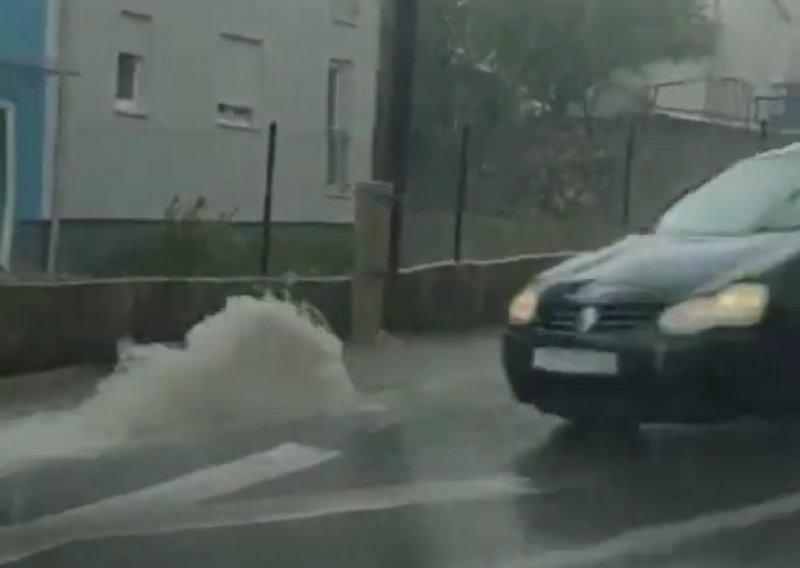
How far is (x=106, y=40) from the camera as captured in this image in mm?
23484

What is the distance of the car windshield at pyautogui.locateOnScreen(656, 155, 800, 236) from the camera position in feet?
34.9

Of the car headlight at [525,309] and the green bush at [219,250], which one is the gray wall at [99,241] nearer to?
the green bush at [219,250]

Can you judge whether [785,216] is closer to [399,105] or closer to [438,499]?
[438,499]

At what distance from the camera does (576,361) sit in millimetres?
9672

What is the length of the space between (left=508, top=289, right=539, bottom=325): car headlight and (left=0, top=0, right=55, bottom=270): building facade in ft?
39.1

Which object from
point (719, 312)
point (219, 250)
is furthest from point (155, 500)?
point (219, 250)

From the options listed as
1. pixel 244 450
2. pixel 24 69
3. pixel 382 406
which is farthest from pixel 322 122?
pixel 244 450

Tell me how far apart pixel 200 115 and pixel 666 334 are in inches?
652

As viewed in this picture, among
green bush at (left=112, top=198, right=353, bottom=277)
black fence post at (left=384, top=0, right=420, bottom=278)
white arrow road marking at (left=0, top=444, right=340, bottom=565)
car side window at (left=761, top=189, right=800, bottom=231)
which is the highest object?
black fence post at (left=384, top=0, right=420, bottom=278)

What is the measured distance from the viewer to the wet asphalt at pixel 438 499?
7.41 m

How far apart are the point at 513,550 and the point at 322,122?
832 inches

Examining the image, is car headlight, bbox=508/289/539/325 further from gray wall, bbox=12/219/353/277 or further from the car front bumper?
gray wall, bbox=12/219/353/277

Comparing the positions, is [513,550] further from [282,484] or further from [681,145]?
[681,145]

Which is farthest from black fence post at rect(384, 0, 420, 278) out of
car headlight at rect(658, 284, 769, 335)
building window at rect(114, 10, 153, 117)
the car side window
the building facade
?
building window at rect(114, 10, 153, 117)
